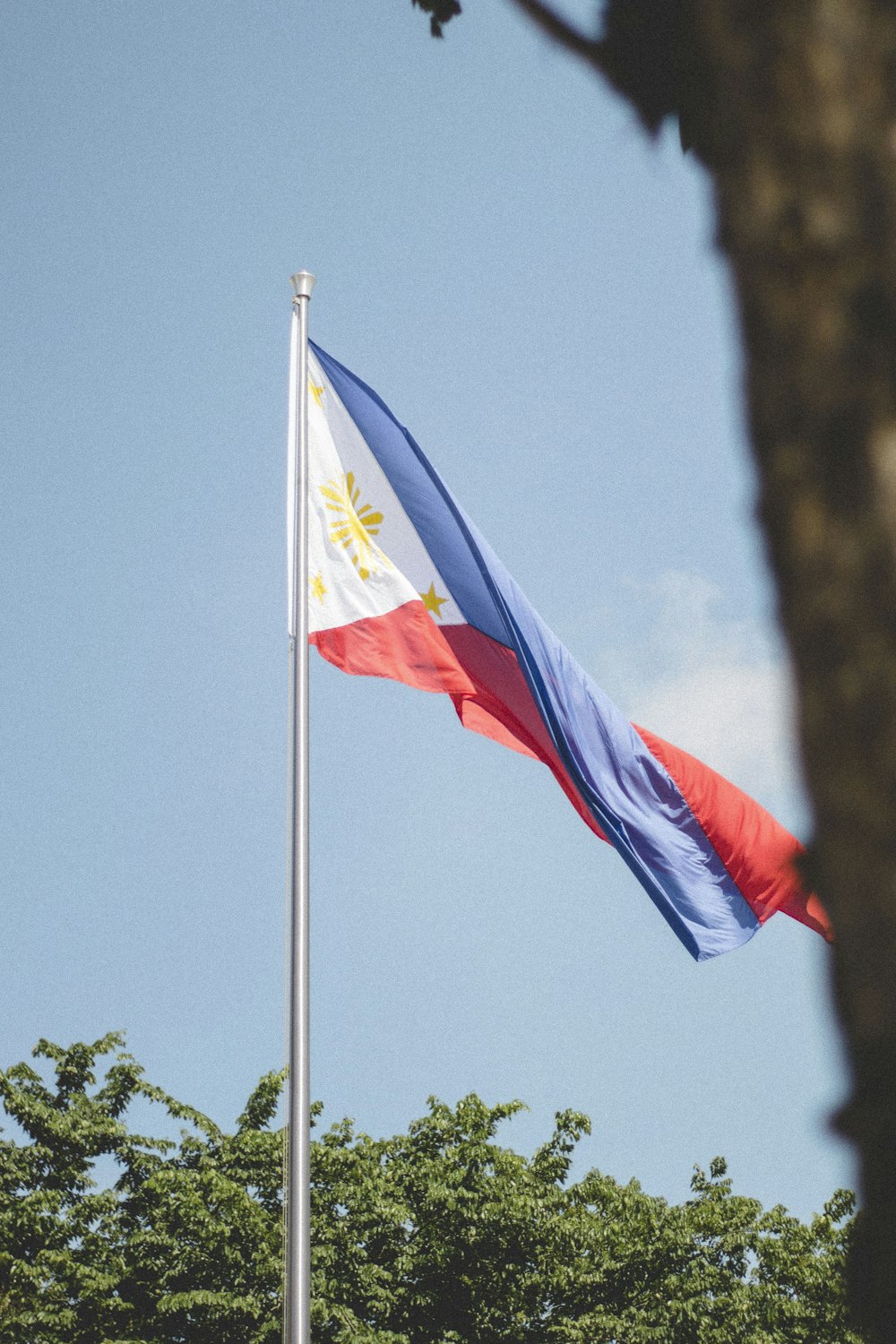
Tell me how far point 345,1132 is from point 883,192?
29.4m

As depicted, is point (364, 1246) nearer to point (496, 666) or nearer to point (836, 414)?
point (496, 666)

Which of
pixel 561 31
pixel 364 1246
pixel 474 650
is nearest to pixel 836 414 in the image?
pixel 561 31

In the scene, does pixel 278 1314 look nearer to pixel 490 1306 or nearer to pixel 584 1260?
pixel 490 1306

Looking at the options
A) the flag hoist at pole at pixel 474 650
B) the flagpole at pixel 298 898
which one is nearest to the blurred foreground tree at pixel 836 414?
the flagpole at pixel 298 898

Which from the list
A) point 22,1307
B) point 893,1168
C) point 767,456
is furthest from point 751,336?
point 22,1307

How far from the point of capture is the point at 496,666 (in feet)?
35.9

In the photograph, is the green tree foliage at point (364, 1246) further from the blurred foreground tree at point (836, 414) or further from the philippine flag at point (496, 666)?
the blurred foreground tree at point (836, 414)

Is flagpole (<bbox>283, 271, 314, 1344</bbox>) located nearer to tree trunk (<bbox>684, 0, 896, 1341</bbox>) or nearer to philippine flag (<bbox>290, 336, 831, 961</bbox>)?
philippine flag (<bbox>290, 336, 831, 961</bbox>)

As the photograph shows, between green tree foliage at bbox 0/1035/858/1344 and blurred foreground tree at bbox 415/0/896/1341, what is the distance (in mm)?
23544

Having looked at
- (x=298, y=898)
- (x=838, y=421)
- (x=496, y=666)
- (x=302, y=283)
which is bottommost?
(x=838, y=421)

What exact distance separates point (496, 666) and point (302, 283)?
3.79 meters

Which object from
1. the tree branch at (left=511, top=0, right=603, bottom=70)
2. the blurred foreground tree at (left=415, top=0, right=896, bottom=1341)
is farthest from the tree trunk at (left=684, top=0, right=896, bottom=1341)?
the tree branch at (left=511, top=0, right=603, bottom=70)

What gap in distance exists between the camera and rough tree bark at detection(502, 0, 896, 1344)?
55.2 inches

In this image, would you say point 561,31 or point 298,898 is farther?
point 298,898
